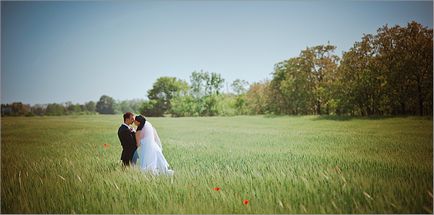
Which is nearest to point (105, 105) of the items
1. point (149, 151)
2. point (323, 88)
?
point (149, 151)

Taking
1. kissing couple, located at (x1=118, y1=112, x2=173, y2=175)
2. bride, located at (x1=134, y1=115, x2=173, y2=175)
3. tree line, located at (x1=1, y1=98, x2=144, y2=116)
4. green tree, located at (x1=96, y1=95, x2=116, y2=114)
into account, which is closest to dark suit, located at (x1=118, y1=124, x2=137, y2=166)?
kissing couple, located at (x1=118, y1=112, x2=173, y2=175)

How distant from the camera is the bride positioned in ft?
14.0

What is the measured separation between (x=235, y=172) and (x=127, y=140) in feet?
6.09

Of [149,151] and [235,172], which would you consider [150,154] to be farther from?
[235,172]

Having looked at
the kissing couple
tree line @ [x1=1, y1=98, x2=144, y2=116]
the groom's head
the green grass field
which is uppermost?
tree line @ [x1=1, y1=98, x2=144, y2=116]

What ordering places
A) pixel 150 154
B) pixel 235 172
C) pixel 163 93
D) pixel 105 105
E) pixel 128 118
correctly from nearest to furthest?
pixel 235 172
pixel 150 154
pixel 128 118
pixel 105 105
pixel 163 93

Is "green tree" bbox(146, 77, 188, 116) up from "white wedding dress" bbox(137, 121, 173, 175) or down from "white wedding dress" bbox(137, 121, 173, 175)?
up

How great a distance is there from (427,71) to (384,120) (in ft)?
4.80

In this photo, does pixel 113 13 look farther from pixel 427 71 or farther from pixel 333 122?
pixel 427 71

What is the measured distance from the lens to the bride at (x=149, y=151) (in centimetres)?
427

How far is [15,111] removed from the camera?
6195 mm

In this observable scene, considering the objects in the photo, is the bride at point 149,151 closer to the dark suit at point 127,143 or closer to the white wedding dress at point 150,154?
the white wedding dress at point 150,154

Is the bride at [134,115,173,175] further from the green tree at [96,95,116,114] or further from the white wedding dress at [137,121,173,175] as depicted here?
the green tree at [96,95,116,114]

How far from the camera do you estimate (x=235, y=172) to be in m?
4.03
